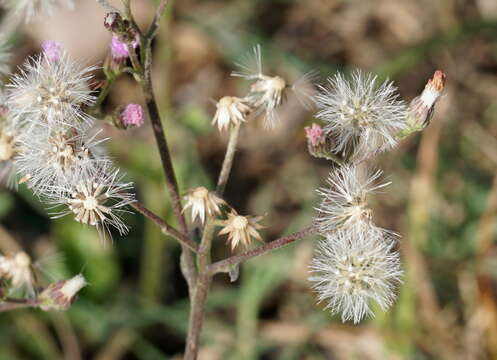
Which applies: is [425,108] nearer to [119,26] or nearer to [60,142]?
[119,26]

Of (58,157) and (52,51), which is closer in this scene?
(58,157)

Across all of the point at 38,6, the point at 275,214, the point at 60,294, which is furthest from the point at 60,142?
the point at 275,214

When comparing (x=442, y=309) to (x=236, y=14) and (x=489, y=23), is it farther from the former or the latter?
(x=236, y=14)

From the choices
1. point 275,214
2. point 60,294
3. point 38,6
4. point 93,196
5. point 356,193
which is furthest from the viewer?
point 275,214

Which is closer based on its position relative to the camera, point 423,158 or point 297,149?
point 423,158

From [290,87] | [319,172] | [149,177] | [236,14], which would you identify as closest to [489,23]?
[319,172]

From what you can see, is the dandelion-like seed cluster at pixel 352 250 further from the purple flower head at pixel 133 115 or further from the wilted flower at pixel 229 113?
the purple flower head at pixel 133 115

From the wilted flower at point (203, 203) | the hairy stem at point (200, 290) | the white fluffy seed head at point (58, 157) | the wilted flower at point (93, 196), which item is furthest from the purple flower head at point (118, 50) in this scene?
the hairy stem at point (200, 290)
